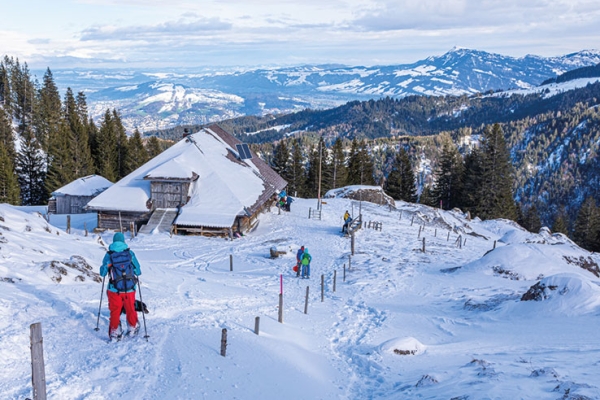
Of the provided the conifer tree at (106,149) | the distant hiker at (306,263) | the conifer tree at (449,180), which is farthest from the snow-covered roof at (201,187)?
the conifer tree at (449,180)

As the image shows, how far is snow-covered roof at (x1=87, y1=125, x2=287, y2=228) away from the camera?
31.0 m

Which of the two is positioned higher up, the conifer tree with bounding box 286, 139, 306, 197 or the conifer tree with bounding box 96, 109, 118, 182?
the conifer tree with bounding box 96, 109, 118, 182

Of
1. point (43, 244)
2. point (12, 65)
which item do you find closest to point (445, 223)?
point (43, 244)

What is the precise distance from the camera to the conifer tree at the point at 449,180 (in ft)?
204

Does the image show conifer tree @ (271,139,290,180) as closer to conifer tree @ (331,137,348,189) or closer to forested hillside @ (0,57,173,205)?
conifer tree @ (331,137,348,189)

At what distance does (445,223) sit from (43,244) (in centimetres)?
3380

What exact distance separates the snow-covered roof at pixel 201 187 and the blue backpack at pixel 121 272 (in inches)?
802

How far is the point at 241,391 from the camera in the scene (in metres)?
8.16

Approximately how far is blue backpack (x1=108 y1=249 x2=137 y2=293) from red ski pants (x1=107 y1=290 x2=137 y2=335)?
141 mm

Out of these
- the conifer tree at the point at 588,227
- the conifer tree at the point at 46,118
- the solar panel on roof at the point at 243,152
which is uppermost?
the conifer tree at the point at 46,118

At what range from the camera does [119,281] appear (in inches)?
369

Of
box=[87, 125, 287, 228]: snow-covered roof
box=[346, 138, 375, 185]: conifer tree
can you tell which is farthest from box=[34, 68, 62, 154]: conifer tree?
box=[346, 138, 375, 185]: conifer tree

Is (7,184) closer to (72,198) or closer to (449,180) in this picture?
(72,198)

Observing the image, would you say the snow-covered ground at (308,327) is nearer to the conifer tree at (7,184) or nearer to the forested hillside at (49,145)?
the conifer tree at (7,184)
